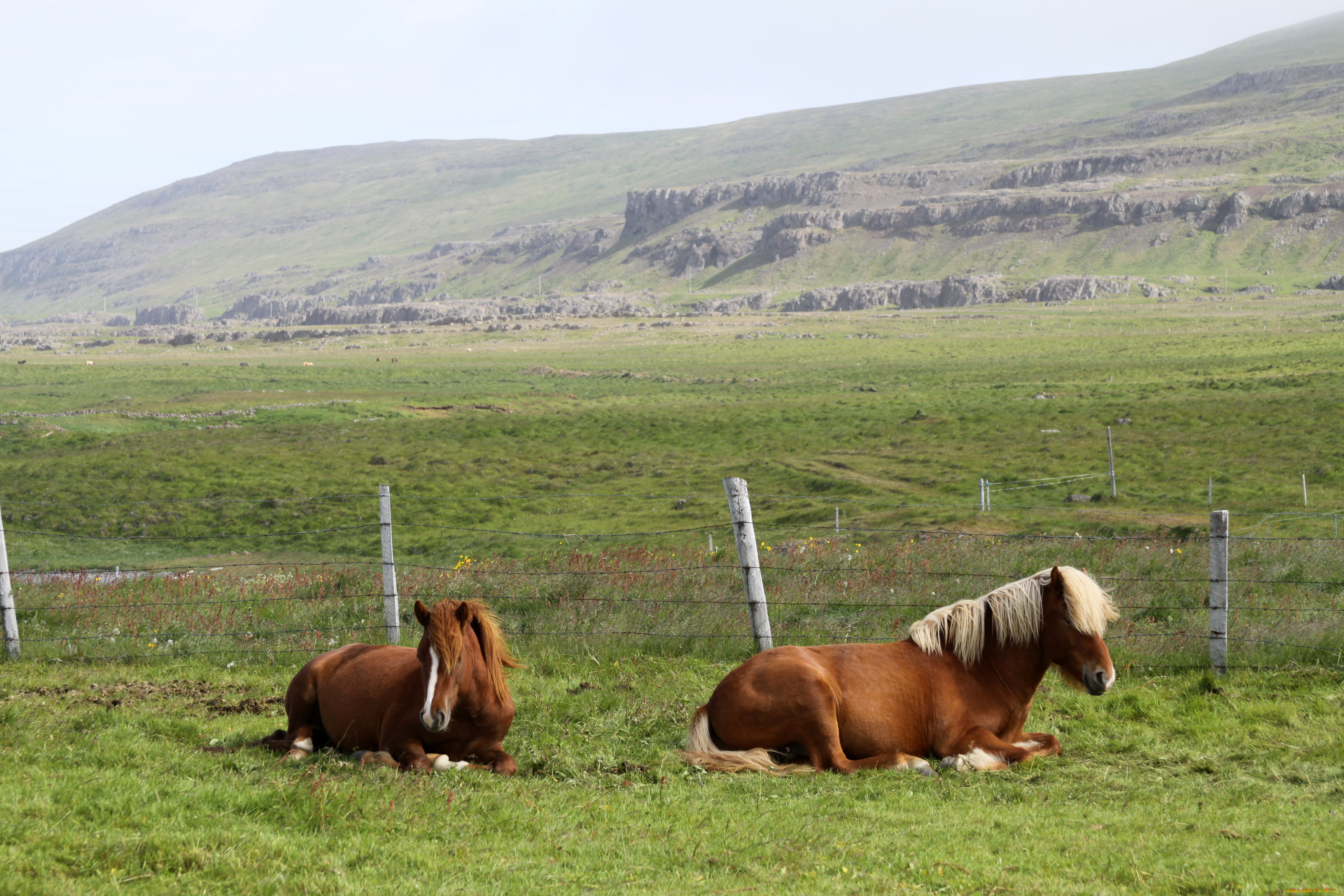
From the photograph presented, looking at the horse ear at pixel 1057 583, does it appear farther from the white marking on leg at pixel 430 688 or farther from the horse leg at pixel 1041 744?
the white marking on leg at pixel 430 688

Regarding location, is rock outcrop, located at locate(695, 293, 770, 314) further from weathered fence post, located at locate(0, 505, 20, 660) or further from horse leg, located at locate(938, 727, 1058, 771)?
horse leg, located at locate(938, 727, 1058, 771)

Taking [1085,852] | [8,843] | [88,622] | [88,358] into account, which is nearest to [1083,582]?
[1085,852]

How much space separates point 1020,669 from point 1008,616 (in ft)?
1.39

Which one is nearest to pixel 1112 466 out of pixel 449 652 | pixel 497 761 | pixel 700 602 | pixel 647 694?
pixel 700 602

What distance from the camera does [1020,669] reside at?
26.3 ft

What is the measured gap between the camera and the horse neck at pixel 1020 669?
26.2 ft

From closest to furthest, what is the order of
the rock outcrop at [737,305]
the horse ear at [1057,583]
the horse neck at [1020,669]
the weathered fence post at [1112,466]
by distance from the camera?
the horse ear at [1057,583], the horse neck at [1020,669], the weathered fence post at [1112,466], the rock outcrop at [737,305]

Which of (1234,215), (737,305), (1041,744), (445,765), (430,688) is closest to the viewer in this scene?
(430,688)

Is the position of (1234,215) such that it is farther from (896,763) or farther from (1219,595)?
(896,763)

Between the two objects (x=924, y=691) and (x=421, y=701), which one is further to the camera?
(x=924, y=691)

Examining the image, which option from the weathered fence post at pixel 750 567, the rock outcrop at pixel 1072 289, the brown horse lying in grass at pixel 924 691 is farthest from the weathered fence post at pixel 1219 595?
the rock outcrop at pixel 1072 289

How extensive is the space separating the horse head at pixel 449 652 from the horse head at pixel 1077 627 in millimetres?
4194

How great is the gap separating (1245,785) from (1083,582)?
171cm

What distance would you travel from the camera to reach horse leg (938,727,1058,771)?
24.6ft
